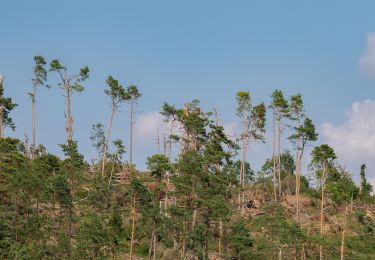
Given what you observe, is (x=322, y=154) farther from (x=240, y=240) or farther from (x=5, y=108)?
(x=5, y=108)

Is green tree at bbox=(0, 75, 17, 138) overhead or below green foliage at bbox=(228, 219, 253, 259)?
overhead

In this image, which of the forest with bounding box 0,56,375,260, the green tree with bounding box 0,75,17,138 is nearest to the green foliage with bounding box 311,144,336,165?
the forest with bounding box 0,56,375,260

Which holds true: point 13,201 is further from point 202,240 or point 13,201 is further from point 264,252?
point 264,252

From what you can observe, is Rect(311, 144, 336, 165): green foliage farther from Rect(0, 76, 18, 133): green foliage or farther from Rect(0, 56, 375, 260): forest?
Rect(0, 76, 18, 133): green foliage

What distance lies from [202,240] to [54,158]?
16305mm

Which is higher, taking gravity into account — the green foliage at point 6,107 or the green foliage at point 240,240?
the green foliage at point 6,107

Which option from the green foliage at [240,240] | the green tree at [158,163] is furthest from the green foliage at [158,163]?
the green foliage at [240,240]

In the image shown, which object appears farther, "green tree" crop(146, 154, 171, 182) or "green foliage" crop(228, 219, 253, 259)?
"green tree" crop(146, 154, 171, 182)

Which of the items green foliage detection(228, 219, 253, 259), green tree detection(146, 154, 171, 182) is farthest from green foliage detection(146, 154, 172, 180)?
green foliage detection(228, 219, 253, 259)

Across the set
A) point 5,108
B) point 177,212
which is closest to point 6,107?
point 5,108

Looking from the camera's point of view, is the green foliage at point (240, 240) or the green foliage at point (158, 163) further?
the green foliage at point (158, 163)

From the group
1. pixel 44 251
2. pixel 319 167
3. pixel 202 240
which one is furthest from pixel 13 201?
pixel 319 167

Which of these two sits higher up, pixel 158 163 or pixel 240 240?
pixel 158 163

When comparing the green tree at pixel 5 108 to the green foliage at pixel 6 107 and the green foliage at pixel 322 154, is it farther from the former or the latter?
the green foliage at pixel 322 154
